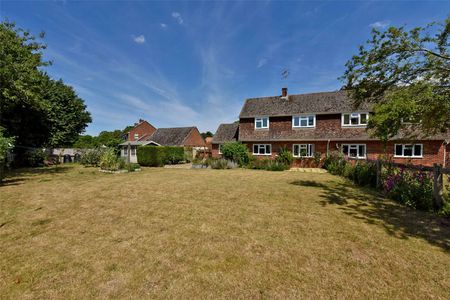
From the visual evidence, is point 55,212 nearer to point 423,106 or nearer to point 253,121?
point 423,106

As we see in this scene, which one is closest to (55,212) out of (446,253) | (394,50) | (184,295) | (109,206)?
(109,206)

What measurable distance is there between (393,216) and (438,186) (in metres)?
2.00

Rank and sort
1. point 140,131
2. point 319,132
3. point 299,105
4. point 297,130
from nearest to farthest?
1. point 319,132
2. point 297,130
3. point 299,105
4. point 140,131

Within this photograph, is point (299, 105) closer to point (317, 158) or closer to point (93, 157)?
point (317, 158)

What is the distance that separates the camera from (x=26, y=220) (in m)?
5.78

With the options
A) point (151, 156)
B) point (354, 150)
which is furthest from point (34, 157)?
point (354, 150)

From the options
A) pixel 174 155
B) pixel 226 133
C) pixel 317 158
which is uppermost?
pixel 226 133

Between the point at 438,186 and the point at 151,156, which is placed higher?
the point at 151,156

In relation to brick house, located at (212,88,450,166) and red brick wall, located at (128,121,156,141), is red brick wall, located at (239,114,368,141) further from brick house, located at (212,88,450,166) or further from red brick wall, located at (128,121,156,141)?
red brick wall, located at (128,121,156,141)

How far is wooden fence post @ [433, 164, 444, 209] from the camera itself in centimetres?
648

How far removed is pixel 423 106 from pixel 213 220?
6.96 meters

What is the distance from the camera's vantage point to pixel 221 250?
414 cm

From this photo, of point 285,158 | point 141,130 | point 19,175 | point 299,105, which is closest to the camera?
point 19,175

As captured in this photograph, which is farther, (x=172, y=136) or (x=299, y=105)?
(x=172, y=136)
